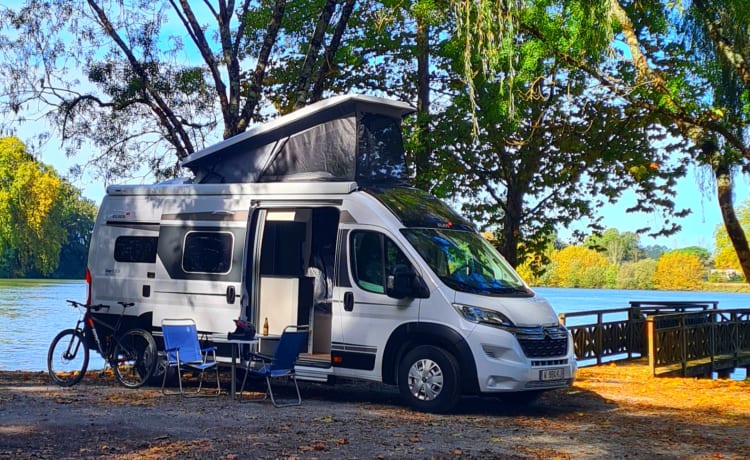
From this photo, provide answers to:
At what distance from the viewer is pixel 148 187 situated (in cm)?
1398

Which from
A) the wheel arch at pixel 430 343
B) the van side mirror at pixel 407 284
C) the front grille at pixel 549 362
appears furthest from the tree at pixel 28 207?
the front grille at pixel 549 362

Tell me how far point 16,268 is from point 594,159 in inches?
2677

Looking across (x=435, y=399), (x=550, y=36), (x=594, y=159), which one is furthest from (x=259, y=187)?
(x=594, y=159)

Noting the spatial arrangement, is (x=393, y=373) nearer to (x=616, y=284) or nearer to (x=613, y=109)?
(x=613, y=109)

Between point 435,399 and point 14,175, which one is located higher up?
point 14,175

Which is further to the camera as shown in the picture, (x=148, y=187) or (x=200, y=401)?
(x=148, y=187)

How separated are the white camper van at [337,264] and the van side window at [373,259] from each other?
0.6 inches

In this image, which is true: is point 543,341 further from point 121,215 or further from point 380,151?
point 121,215

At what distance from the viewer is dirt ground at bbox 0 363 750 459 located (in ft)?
27.1

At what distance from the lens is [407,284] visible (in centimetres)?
1121

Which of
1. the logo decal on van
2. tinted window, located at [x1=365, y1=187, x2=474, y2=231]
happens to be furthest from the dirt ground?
the logo decal on van

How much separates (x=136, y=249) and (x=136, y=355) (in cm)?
156

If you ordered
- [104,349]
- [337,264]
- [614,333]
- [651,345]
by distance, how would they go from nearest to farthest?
[337,264] < [104,349] < [651,345] < [614,333]

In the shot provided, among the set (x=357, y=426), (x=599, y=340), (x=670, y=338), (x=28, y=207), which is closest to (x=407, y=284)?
(x=357, y=426)
